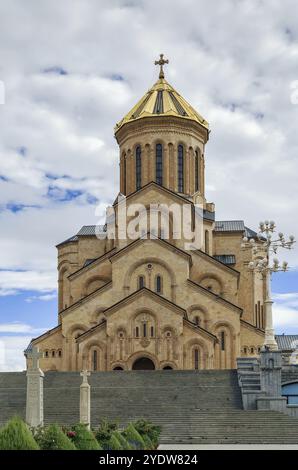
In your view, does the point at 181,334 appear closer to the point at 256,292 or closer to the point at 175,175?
the point at 256,292

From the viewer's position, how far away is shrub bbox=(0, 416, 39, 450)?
10938 millimetres

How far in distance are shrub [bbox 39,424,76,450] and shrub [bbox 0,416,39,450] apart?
3.94 feet

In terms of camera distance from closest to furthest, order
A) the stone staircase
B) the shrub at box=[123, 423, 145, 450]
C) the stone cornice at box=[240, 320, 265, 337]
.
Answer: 1. the shrub at box=[123, 423, 145, 450]
2. the stone staircase
3. the stone cornice at box=[240, 320, 265, 337]

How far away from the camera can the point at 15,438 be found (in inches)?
433

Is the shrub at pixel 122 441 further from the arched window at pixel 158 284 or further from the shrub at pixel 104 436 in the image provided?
the arched window at pixel 158 284

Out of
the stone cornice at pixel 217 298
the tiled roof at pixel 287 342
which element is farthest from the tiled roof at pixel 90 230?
the tiled roof at pixel 287 342

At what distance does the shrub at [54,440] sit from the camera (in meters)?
12.3

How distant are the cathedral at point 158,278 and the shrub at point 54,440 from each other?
2178 cm

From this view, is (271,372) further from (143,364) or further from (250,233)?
(250,233)

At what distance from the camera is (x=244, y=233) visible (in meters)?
43.2

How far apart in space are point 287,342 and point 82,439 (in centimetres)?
3453

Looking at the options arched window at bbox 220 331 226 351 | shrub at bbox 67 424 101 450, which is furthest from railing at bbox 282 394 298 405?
shrub at bbox 67 424 101 450

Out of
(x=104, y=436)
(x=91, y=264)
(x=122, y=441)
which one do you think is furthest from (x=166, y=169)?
(x=104, y=436)

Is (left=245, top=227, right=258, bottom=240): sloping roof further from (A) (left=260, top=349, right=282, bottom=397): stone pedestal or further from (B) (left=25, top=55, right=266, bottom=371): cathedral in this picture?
(A) (left=260, top=349, right=282, bottom=397): stone pedestal
